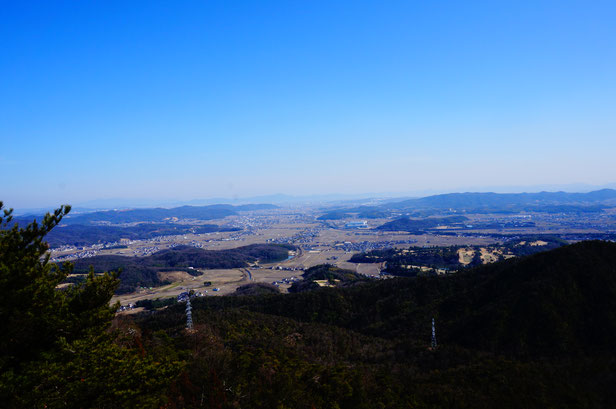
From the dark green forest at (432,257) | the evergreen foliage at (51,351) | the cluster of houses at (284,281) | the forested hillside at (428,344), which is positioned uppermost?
the evergreen foliage at (51,351)

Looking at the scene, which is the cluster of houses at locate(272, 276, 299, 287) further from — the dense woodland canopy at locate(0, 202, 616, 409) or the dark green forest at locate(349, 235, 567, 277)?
the dense woodland canopy at locate(0, 202, 616, 409)

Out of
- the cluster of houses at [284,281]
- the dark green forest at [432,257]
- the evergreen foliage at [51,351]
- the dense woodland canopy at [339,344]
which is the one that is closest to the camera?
the evergreen foliage at [51,351]

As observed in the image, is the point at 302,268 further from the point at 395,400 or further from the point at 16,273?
the point at 16,273

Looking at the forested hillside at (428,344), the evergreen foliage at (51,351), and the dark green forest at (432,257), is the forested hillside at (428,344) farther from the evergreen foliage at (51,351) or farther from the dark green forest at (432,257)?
the dark green forest at (432,257)

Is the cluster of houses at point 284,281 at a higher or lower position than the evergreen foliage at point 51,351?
lower

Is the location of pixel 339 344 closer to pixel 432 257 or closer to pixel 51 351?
pixel 51 351

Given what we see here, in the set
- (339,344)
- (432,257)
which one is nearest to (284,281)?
(432,257)

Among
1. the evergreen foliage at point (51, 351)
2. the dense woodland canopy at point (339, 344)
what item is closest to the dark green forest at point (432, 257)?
the dense woodland canopy at point (339, 344)

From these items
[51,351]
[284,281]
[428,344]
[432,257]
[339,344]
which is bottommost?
[284,281]
